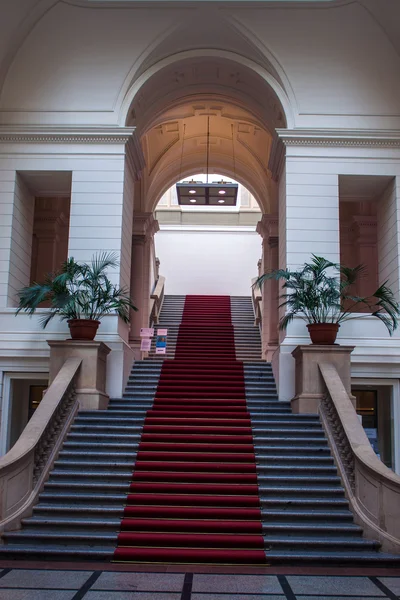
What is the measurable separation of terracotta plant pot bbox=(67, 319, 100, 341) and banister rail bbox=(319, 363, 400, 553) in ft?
12.0

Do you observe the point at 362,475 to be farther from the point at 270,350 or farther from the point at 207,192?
the point at 207,192

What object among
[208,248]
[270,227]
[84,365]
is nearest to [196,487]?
[84,365]

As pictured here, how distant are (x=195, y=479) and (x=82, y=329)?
318 cm

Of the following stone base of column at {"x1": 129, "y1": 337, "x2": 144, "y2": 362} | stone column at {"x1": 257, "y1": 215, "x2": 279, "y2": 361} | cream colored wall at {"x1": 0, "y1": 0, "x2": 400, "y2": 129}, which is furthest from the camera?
stone column at {"x1": 257, "y1": 215, "x2": 279, "y2": 361}

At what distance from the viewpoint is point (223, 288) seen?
79.4 ft

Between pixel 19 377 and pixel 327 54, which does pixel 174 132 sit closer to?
pixel 327 54

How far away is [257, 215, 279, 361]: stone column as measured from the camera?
16.0 metres

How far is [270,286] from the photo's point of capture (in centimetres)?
1656

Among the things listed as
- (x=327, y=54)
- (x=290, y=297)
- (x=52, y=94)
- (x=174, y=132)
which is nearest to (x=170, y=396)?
(x=290, y=297)

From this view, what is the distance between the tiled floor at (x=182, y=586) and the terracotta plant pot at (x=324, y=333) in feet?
14.3

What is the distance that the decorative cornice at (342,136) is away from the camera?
11.5 metres

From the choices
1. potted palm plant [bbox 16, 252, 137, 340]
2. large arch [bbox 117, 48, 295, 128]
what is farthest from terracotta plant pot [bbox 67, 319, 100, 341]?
large arch [bbox 117, 48, 295, 128]

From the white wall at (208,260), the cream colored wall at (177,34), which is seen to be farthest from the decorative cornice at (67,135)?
the white wall at (208,260)

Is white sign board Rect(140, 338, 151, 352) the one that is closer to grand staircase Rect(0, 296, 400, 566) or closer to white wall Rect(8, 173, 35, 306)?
grand staircase Rect(0, 296, 400, 566)
